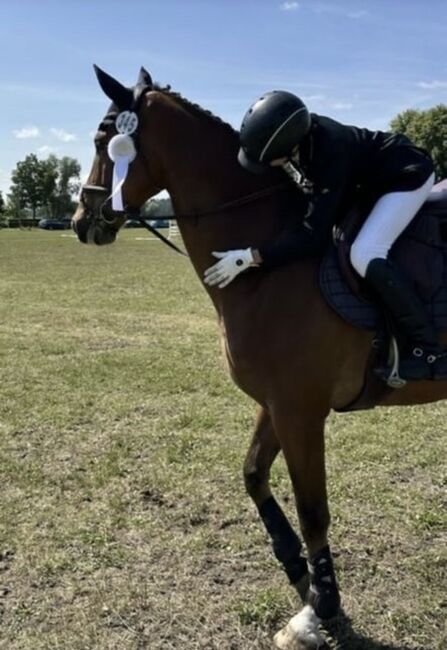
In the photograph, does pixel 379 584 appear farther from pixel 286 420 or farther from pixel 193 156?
pixel 193 156

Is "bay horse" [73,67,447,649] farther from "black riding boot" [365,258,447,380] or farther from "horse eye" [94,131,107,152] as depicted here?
"black riding boot" [365,258,447,380]

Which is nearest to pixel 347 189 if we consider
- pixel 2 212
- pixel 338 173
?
pixel 338 173

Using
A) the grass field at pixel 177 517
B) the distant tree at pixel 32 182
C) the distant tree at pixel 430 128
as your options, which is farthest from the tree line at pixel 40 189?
the grass field at pixel 177 517

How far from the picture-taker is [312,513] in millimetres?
3510

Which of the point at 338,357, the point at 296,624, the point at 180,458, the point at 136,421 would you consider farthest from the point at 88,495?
the point at 338,357

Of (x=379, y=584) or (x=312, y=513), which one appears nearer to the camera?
(x=312, y=513)

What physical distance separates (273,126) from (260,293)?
2.75 feet

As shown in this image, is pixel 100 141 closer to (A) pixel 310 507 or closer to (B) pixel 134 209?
(B) pixel 134 209

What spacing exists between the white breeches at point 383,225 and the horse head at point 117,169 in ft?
3.99

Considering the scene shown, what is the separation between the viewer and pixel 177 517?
473 cm

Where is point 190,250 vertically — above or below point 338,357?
above

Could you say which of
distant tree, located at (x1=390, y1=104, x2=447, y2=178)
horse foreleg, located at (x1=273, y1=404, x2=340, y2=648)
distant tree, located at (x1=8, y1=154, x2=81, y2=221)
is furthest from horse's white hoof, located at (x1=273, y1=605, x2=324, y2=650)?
distant tree, located at (x1=8, y1=154, x2=81, y2=221)

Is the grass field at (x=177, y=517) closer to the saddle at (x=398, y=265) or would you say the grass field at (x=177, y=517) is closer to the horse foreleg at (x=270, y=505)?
the horse foreleg at (x=270, y=505)

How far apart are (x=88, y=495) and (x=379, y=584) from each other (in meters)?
2.30
